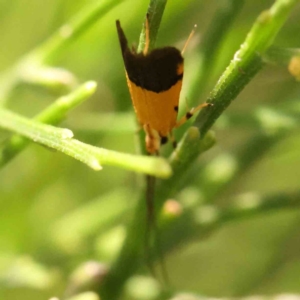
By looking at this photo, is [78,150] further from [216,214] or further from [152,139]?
[216,214]

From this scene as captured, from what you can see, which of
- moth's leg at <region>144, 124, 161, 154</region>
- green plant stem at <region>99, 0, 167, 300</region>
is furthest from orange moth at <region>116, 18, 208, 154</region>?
green plant stem at <region>99, 0, 167, 300</region>

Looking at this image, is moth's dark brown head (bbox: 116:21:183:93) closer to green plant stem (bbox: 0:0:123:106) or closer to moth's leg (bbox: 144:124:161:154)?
moth's leg (bbox: 144:124:161:154)

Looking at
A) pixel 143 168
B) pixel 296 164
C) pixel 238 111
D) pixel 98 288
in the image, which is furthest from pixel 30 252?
pixel 296 164

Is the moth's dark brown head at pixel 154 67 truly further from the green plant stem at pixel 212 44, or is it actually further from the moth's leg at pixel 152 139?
the green plant stem at pixel 212 44

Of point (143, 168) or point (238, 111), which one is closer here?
point (143, 168)

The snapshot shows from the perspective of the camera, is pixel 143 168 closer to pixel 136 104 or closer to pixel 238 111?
pixel 136 104
